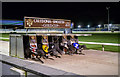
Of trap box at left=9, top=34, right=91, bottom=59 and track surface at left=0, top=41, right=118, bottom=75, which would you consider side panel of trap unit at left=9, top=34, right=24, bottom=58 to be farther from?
track surface at left=0, top=41, right=118, bottom=75

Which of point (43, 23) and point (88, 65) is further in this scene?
point (43, 23)

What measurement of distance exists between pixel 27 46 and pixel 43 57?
1086 millimetres

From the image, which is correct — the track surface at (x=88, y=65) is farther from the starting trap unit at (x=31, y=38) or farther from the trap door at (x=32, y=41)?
the starting trap unit at (x=31, y=38)

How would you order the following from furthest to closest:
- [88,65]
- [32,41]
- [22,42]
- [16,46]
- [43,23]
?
[43,23] → [16,46] → [32,41] → [22,42] → [88,65]

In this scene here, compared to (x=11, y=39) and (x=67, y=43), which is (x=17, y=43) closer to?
(x=11, y=39)

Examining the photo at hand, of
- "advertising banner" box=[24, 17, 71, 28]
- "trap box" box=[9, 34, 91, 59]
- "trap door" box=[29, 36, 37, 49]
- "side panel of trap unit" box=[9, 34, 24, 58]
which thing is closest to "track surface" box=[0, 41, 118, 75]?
"trap door" box=[29, 36, 37, 49]

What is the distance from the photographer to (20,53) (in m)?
7.53

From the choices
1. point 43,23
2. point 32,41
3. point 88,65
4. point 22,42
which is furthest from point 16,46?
point 88,65

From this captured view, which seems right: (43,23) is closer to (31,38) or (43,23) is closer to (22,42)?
(31,38)

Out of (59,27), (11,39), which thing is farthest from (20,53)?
(59,27)

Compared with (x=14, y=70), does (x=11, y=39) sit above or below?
above

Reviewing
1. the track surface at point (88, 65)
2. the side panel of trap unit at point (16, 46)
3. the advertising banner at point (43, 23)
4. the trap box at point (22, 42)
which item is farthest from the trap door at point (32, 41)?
the track surface at point (88, 65)

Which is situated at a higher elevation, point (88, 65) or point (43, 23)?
point (43, 23)

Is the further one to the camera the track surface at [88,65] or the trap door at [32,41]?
the trap door at [32,41]
